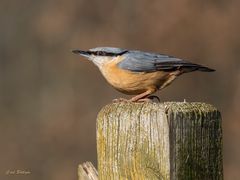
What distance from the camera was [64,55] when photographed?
8.81 metres

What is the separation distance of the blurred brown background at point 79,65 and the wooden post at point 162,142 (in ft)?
16.4

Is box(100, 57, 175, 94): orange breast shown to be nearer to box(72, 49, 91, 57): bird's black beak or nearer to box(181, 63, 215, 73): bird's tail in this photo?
box(181, 63, 215, 73): bird's tail

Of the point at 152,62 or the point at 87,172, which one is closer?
the point at 87,172

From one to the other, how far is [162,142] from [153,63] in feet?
7.29

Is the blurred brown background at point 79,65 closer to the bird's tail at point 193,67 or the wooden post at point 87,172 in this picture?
the bird's tail at point 193,67

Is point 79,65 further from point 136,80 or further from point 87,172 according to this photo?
point 87,172

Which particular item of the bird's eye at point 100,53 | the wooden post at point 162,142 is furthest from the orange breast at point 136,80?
the wooden post at point 162,142

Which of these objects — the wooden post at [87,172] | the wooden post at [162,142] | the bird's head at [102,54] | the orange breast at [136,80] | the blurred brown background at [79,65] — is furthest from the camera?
the blurred brown background at [79,65]

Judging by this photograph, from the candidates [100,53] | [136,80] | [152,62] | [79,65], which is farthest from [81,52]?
[79,65]

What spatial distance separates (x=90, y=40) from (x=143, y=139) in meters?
6.15

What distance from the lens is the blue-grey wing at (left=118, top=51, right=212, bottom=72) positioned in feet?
15.3

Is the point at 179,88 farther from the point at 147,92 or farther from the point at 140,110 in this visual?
the point at 140,110

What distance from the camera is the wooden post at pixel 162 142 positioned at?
8.24 feet

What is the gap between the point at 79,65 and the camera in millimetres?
8883
